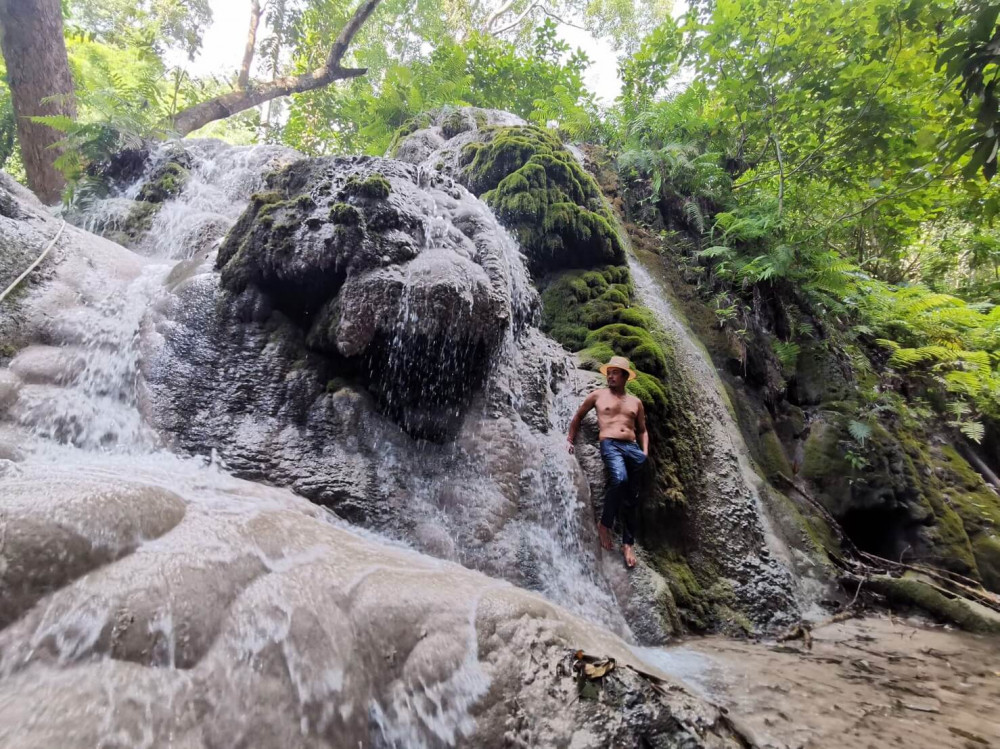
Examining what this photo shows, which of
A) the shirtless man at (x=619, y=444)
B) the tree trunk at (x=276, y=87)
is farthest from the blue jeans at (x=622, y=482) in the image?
the tree trunk at (x=276, y=87)

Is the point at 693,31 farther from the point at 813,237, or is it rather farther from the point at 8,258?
the point at 8,258

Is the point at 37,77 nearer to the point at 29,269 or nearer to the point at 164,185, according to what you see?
the point at 164,185

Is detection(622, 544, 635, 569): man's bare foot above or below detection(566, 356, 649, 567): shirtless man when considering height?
below

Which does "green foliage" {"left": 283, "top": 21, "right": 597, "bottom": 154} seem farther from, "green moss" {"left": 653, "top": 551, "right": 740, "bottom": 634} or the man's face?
"green moss" {"left": 653, "top": 551, "right": 740, "bottom": 634}

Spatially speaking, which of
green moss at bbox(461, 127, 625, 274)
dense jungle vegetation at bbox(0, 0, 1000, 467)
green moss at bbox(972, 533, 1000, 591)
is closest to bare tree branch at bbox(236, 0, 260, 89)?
dense jungle vegetation at bbox(0, 0, 1000, 467)

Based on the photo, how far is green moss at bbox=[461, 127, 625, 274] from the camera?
6.87 meters

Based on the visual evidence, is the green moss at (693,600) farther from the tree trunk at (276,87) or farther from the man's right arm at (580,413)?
the tree trunk at (276,87)

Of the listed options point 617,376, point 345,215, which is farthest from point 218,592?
point 617,376

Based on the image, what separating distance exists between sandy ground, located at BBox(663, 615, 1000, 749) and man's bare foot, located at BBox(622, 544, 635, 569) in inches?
27.8

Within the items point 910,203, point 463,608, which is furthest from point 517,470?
point 910,203

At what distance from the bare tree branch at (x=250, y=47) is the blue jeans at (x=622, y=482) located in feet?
40.6

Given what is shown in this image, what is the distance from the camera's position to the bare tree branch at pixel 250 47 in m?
11.8

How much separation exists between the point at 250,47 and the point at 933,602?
16.1 m

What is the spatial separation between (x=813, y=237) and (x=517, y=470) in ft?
19.5
